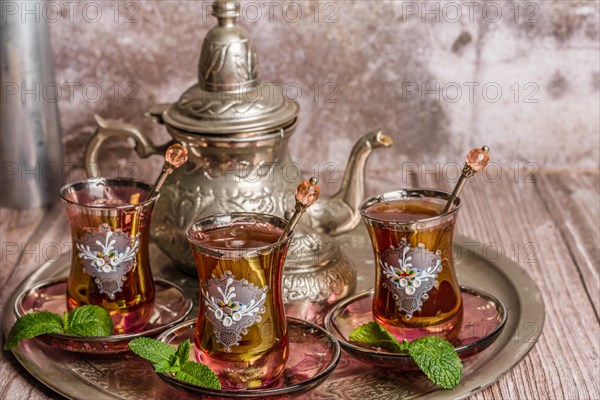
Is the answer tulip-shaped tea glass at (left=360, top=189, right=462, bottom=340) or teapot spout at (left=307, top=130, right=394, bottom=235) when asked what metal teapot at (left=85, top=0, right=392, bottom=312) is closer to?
teapot spout at (left=307, top=130, right=394, bottom=235)

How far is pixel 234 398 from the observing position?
901 mm

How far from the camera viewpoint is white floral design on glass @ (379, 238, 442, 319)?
1.01 meters

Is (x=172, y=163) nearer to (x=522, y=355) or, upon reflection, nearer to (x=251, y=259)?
(x=251, y=259)

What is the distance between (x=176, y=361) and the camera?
37.1 inches

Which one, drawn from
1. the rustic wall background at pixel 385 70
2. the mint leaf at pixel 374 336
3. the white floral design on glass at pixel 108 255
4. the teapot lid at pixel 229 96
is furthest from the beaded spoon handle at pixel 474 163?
the rustic wall background at pixel 385 70

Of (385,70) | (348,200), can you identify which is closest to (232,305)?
(348,200)

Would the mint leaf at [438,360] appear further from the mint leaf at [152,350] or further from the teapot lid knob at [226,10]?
the teapot lid knob at [226,10]

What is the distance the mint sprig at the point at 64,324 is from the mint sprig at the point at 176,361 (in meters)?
0.09

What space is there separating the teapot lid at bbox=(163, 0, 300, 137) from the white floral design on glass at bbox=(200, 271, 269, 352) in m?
0.27

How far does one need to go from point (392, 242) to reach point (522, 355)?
0.20m

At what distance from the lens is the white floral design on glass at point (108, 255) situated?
41.6 inches

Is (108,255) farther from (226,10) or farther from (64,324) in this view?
(226,10)

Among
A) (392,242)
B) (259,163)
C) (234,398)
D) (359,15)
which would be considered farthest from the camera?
(359,15)

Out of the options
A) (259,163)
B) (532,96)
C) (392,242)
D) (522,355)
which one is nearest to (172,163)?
(259,163)
